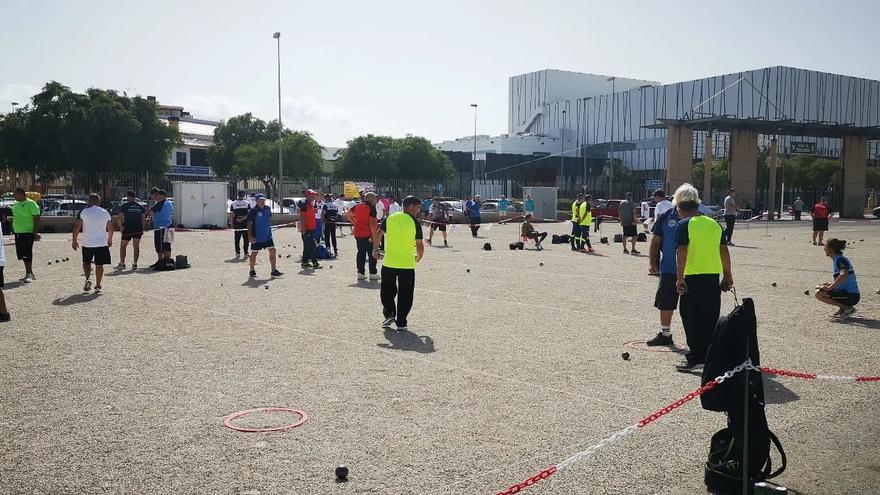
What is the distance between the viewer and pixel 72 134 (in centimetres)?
4816

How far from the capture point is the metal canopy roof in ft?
189

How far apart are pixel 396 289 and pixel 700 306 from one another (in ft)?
13.9

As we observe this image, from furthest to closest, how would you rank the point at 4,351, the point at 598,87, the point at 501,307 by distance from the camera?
1. the point at 598,87
2. the point at 501,307
3. the point at 4,351

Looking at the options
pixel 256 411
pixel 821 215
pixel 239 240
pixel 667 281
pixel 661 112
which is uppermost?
pixel 661 112

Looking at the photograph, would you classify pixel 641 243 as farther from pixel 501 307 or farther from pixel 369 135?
pixel 369 135

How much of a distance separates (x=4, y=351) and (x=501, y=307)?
7077 millimetres

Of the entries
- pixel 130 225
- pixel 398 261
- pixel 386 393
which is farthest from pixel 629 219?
pixel 386 393

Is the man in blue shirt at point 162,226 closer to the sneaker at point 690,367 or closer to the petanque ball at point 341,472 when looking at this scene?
the sneaker at point 690,367

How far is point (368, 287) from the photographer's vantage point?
599 inches

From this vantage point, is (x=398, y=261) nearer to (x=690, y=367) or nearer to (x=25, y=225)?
(x=690, y=367)

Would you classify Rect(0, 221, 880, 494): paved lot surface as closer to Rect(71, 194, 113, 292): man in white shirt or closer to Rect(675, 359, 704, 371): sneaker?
Rect(675, 359, 704, 371): sneaker

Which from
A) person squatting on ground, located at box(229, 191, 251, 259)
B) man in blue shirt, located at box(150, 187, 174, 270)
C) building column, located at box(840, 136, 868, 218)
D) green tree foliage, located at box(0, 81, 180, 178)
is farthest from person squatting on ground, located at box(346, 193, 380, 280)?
building column, located at box(840, 136, 868, 218)

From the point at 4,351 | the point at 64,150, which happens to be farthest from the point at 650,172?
the point at 4,351

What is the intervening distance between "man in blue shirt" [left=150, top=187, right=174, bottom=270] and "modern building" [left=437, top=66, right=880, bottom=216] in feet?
175
